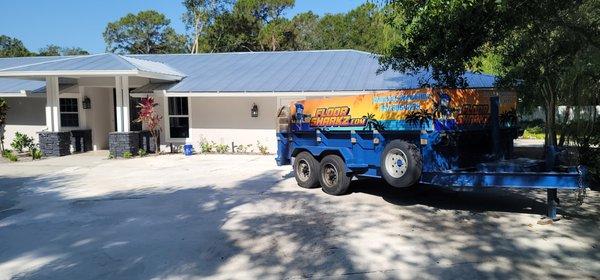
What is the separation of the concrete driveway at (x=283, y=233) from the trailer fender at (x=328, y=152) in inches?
28.8

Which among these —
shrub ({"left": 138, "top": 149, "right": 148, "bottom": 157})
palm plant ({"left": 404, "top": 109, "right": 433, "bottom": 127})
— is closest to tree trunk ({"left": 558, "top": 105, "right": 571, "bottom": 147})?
palm plant ({"left": 404, "top": 109, "right": 433, "bottom": 127})

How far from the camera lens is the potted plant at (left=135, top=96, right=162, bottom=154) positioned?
55.7 feet

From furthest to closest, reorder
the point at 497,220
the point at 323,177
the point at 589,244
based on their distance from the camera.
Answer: the point at 323,177 < the point at 497,220 < the point at 589,244

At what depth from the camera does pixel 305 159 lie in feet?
33.0

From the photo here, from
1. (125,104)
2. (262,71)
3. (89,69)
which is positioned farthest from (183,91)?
(262,71)

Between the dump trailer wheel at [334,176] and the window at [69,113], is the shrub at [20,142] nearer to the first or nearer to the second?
the window at [69,113]

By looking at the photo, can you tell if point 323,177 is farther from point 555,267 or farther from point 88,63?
point 88,63

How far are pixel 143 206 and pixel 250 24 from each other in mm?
35257

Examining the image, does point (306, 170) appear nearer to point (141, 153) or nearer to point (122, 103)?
point (141, 153)

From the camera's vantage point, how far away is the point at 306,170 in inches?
402

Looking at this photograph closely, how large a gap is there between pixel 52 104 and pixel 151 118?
12.4ft

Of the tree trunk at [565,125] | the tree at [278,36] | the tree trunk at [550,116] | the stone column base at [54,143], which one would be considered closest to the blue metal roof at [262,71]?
the stone column base at [54,143]

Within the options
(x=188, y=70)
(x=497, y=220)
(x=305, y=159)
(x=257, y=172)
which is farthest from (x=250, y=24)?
(x=497, y=220)

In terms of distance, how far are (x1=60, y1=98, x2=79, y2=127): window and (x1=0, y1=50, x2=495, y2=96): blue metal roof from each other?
1.62m
